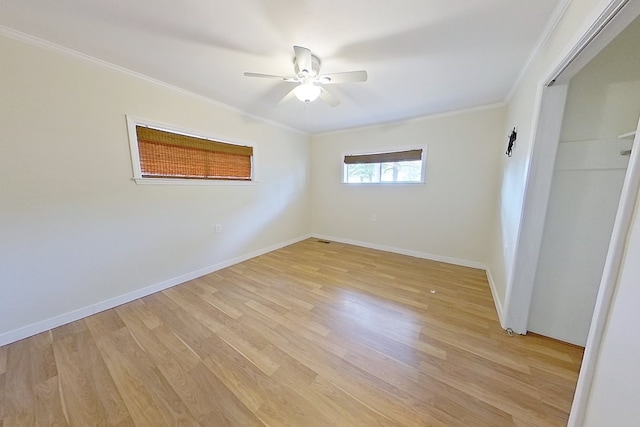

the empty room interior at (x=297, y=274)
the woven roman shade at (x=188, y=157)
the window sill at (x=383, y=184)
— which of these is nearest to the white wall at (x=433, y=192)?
the window sill at (x=383, y=184)

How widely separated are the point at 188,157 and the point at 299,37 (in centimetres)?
195

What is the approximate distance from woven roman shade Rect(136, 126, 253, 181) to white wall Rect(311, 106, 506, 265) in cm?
194

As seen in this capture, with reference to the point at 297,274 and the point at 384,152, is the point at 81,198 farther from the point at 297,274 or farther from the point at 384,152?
the point at 384,152

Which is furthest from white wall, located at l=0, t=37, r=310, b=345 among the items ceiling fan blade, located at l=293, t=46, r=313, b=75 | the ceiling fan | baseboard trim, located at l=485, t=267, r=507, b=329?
baseboard trim, located at l=485, t=267, r=507, b=329

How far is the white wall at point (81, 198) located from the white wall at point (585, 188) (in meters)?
3.56

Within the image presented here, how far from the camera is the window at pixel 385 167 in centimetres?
347

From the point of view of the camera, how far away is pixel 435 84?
2.27 meters

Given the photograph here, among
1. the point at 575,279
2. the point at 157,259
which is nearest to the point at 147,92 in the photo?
the point at 157,259

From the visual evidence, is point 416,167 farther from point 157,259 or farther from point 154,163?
point 157,259

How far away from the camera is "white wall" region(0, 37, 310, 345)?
1.60 meters

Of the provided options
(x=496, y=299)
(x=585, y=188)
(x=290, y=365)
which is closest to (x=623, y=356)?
(x=585, y=188)

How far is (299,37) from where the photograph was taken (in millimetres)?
1563

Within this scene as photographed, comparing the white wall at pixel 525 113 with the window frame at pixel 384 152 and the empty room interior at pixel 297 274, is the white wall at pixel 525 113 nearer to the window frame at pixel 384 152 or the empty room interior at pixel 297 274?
the empty room interior at pixel 297 274

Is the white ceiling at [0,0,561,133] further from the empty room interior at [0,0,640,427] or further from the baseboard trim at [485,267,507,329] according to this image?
the baseboard trim at [485,267,507,329]
